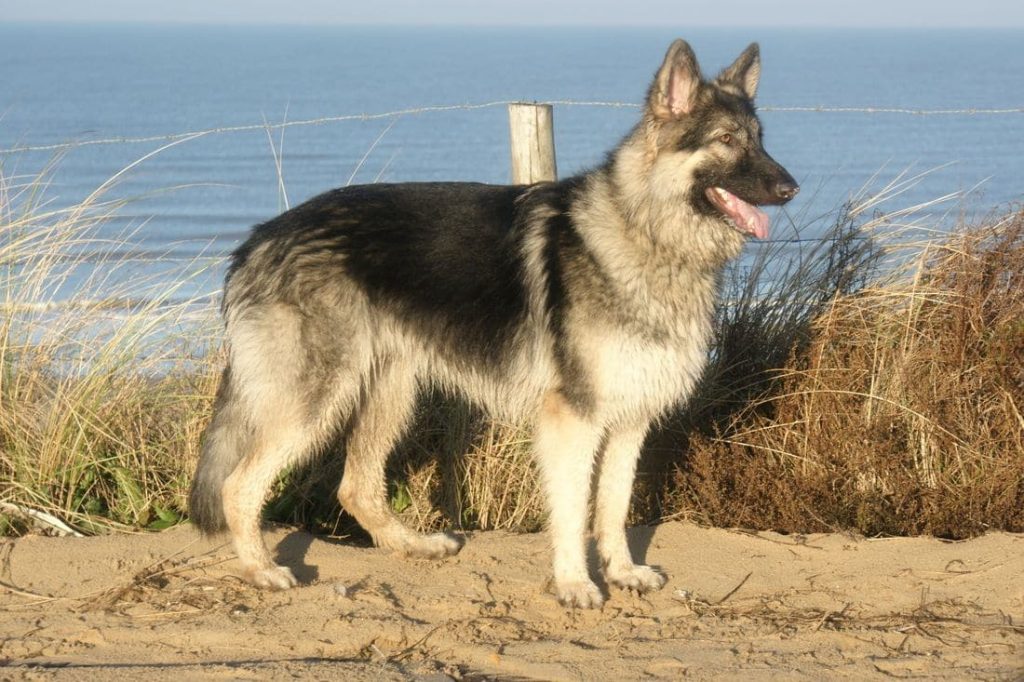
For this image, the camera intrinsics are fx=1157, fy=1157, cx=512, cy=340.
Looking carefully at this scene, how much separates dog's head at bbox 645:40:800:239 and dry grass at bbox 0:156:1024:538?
157 centimetres

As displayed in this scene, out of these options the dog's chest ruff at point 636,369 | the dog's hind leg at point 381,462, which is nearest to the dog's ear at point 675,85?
the dog's chest ruff at point 636,369

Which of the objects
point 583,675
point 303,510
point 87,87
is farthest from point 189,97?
point 583,675

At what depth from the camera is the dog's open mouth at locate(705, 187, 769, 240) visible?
4547 millimetres

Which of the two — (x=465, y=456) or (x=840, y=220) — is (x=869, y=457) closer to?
(x=840, y=220)

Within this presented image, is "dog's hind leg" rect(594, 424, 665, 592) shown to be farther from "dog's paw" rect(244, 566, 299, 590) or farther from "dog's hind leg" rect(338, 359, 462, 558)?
"dog's paw" rect(244, 566, 299, 590)

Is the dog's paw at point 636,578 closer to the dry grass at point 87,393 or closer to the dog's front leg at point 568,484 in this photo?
the dog's front leg at point 568,484

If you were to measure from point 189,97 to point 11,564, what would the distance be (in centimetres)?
3256

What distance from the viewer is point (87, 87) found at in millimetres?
38250

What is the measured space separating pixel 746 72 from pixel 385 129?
678 cm

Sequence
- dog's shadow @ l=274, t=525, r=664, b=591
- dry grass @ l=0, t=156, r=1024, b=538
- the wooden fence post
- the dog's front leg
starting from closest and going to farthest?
the dog's front leg → dog's shadow @ l=274, t=525, r=664, b=591 → dry grass @ l=0, t=156, r=1024, b=538 → the wooden fence post

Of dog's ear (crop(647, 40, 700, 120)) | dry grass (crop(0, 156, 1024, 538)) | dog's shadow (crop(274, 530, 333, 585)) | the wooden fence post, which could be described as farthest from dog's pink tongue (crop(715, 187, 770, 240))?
dog's shadow (crop(274, 530, 333, 585))

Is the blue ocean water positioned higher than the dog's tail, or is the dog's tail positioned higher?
the blue ocean water

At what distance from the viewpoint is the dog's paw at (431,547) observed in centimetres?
527

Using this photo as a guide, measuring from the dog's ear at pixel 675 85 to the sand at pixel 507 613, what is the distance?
199 centimetres
